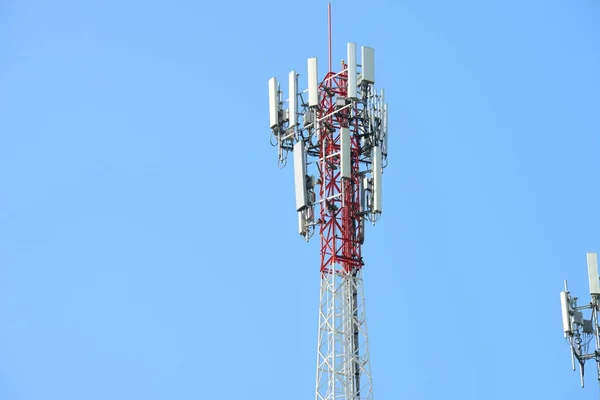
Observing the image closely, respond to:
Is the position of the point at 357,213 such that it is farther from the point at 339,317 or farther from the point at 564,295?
the point at 564,295

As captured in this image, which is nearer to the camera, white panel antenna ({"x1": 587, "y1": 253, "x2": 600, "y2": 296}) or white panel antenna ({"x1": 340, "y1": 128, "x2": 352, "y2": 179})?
white panel antenna ({"x1": 587, "y1": 253, "x2": 600, "y2": 296})

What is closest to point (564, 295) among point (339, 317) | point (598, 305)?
point (598, 305)

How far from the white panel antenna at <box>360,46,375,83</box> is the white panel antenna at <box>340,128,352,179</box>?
2747 millimetres

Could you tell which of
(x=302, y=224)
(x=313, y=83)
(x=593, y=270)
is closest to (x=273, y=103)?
(x=313, y=83)

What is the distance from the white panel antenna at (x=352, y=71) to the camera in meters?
122

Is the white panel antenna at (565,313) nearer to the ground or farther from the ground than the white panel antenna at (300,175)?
nearer to the ground

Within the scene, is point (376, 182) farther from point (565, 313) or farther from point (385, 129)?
point (565, 313)

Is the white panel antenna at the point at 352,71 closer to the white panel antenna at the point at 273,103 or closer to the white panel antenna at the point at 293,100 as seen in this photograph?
the white panel antenna at the point at 293,100

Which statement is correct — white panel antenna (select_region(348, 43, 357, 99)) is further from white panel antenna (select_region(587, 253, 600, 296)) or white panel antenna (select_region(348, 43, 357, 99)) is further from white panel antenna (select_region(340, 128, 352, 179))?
white panel antenna (select_region(587, 253, 600, 296))

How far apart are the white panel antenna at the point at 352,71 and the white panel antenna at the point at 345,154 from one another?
177 centimetres

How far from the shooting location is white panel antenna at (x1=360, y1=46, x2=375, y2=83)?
12200 cm

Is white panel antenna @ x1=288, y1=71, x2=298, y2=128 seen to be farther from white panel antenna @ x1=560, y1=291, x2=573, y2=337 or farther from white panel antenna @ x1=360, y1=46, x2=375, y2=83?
white panel antenna @ x1=560, y1=291, x2=573, y2=337

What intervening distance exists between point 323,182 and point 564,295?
16031mm

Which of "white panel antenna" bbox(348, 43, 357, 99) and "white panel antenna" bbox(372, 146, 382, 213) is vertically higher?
"white panel antenna" bbox(348, 43, 357, 99)
